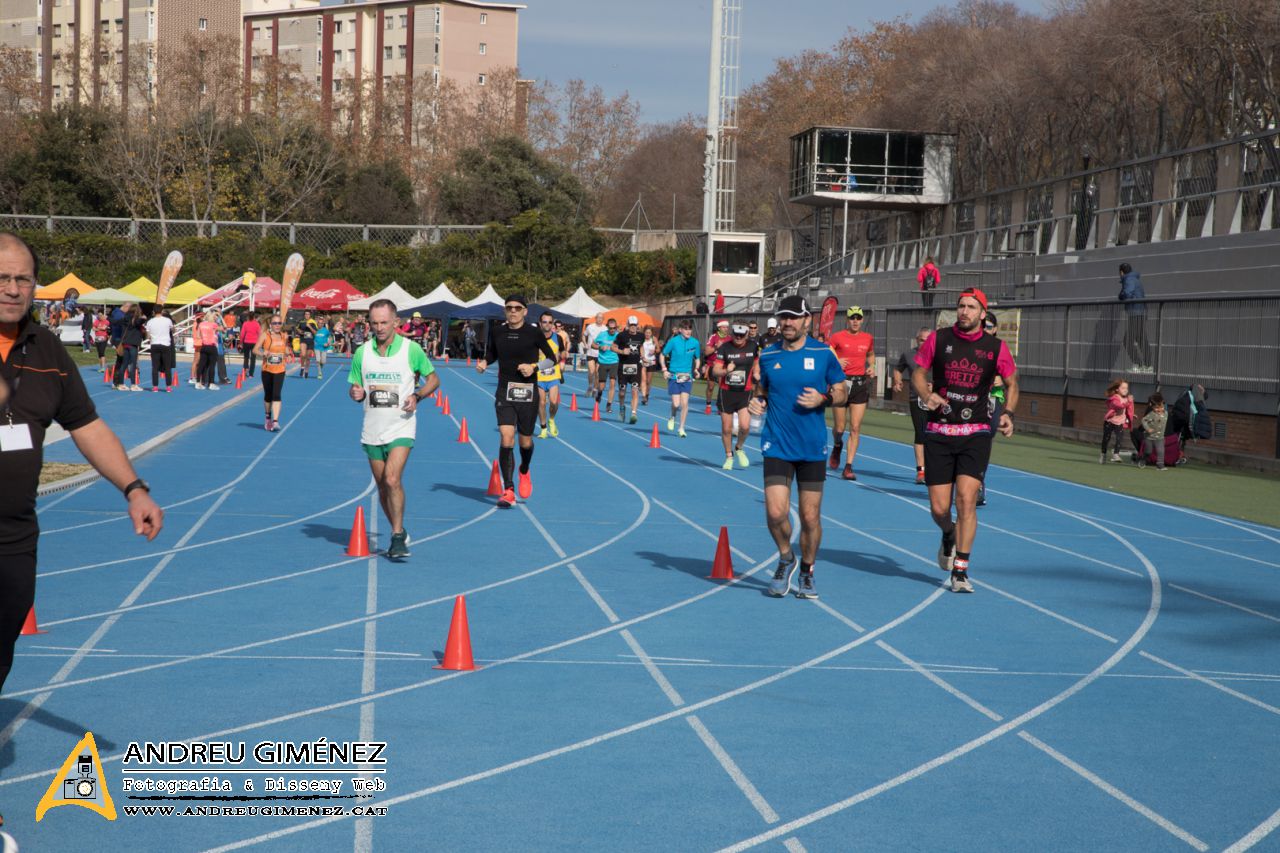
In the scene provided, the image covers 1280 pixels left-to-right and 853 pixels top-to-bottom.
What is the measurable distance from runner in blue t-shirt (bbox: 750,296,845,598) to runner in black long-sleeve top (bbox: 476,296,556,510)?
4.86 m

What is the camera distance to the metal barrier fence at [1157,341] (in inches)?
869

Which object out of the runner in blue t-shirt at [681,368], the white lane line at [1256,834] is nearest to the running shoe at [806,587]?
the white lane line at [1256,834]

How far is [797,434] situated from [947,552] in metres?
1.93

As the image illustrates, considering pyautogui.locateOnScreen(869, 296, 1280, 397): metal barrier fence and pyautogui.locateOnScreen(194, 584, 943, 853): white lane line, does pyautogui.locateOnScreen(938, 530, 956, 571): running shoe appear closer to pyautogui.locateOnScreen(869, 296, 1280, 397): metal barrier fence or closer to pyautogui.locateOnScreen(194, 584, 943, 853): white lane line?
pyautogui.locateOnScreen(194, 584, 943, 853): white lane line

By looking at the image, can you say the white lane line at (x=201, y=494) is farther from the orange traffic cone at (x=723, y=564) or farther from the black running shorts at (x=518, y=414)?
the orange traffic cone at (x=723, y=564)

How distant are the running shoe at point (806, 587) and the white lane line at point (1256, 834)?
466 centimetres

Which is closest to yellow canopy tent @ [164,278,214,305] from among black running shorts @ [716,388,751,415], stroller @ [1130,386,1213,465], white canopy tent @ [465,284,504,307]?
white canopy tent @ [465,284,504,307]

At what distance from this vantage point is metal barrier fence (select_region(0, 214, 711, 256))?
71.3 metres

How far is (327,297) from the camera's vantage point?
192 feet

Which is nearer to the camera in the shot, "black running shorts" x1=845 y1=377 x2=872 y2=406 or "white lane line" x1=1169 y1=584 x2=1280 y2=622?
"white lane line" x1=1169 y1=584 x2=1280 y2=622

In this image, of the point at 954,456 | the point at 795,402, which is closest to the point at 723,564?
the point at 795,402

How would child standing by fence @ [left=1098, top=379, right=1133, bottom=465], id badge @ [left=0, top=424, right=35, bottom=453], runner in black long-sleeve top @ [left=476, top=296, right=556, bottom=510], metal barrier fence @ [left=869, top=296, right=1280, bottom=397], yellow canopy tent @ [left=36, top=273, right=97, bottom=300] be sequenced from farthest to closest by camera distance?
yellow canopy tent @ [left=36, top=273, right=97, bottom=300]
child standing by fence @ [left=1098, top=379, right=1133, bottom=465]
metal barrier fence @ [left=869, top=296, right=1280, bottom=397]
runner in black long-sleeve top @ [left=476, top=296, right=556, bottom=510]
id badge @ [left=0, top=424, right=35, bottom=453]

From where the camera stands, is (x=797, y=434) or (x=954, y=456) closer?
(x=797, y=434)

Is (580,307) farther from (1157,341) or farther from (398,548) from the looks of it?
(398,548)
